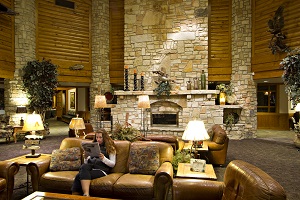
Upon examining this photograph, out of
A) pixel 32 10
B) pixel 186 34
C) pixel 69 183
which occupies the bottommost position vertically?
pixel 69 183

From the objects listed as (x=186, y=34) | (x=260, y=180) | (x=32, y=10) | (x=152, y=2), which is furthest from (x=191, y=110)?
(x=32, y=10)

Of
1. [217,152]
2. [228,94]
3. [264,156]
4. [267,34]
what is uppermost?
[267,34]

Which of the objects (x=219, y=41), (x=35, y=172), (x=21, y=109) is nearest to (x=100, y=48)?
(x=21, y=109)

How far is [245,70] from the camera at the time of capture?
8352 mm

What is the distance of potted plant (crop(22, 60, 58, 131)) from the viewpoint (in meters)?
7.86

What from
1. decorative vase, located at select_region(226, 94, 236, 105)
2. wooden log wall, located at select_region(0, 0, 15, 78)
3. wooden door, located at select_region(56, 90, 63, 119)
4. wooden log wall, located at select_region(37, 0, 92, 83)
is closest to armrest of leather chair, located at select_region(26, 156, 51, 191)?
wooden log wall, located at select_region(0, 0, 15, 78)

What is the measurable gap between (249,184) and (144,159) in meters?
1.79

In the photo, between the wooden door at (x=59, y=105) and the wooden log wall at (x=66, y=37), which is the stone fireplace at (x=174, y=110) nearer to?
the wooden log wall at (x=66, y=37)

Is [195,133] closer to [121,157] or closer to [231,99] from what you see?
[121,157]

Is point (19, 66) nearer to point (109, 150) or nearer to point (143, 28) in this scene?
point (143, 28)

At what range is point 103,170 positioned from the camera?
124 inches

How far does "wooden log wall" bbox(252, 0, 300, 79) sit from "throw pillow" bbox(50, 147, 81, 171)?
687 centimetres

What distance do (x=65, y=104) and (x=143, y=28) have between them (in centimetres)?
909

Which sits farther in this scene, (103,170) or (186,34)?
(186,34)
